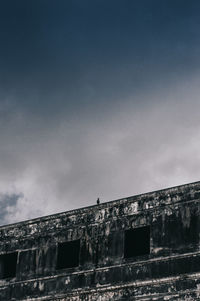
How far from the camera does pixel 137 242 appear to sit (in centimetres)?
2053

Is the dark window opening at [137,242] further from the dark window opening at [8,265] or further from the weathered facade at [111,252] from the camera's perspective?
the dark window opening at [8,265]

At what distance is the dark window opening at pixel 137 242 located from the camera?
2016cm

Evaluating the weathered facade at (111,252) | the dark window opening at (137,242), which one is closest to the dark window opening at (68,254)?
the weathered facade at (111,252)

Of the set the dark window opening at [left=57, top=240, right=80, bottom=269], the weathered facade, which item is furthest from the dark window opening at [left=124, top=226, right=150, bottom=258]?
the dark window opening at [left=57, top=240, right=80, bottom=269]

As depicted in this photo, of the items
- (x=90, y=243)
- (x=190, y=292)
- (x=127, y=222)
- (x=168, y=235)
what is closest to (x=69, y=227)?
(x=90, y=243)

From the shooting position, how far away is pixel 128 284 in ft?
65.1

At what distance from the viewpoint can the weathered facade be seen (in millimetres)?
19219

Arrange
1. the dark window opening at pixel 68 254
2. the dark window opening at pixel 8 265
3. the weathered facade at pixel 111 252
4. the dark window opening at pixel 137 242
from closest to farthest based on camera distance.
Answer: the weathered facade at pixel 111 252 < the dark window opening at pixel 137 242 < the dark window opening at pixel 68 254 < the dark window opening at pixel 8 265

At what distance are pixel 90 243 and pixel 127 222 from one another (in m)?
1.72

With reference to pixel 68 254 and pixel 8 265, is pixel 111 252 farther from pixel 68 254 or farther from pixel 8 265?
pixel 8 265

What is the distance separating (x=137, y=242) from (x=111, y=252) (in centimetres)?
108

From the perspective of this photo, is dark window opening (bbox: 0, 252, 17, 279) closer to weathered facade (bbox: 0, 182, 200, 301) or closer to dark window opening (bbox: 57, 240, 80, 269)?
weathered facade (bbox: 0, 182, 200, 301)

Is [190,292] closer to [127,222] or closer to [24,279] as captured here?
[127,222]

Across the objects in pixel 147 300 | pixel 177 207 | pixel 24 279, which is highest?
pixel 177 207
